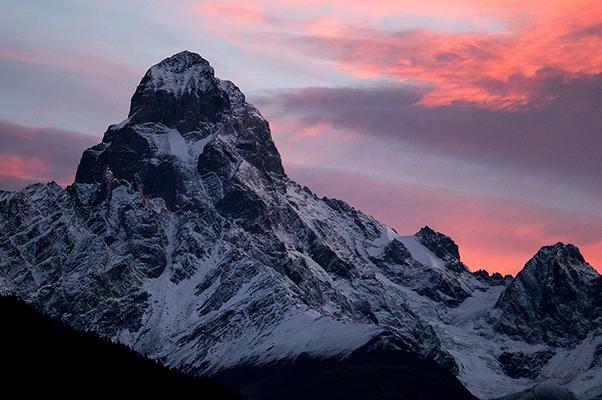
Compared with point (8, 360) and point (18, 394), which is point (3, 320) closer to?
point (8, 360)

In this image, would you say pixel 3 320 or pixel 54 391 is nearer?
pixel 54 391

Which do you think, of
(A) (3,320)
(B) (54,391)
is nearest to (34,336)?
(A) (3,320)

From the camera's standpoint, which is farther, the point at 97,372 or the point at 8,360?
the point at 97,372

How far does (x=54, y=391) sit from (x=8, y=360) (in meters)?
8.97

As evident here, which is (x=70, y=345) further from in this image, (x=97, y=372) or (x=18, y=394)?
(x=18, y=394)

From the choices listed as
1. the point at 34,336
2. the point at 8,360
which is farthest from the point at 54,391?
the point at 34,336

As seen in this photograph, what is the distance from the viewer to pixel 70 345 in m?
199

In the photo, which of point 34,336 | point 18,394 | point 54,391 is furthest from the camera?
point 34,336

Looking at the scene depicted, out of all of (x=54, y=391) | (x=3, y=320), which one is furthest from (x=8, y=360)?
(x=3, y=320)

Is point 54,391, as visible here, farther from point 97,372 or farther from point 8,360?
point 97,372

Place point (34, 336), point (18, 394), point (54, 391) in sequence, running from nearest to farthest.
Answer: point (18, 394) → point (54, 391) → point (34, 336)

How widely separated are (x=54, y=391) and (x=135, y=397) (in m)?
24.3

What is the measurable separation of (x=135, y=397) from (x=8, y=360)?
2231 cm

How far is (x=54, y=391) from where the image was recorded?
169625mm
